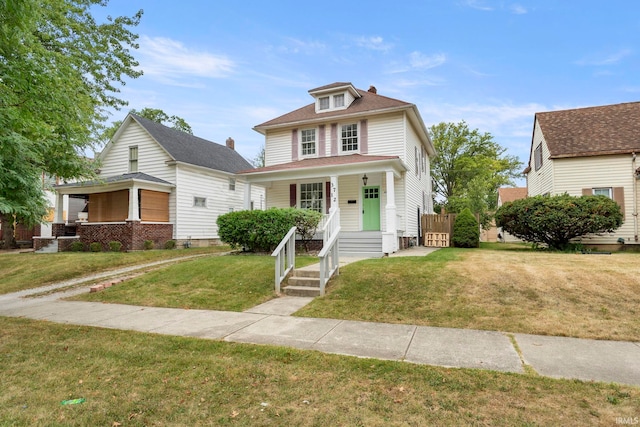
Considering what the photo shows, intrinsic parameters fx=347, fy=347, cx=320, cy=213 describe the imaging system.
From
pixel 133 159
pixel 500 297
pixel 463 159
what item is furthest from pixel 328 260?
pixel 463 159

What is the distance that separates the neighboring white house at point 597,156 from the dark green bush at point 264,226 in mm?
11252

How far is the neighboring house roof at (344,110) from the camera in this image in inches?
580

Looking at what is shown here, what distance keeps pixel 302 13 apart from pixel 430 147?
10.9 meters

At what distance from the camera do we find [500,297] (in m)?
6.38

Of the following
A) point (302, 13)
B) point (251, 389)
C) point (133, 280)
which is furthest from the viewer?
point (302, 13)

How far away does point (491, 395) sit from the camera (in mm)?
3033

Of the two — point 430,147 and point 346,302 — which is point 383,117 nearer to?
point 430,147

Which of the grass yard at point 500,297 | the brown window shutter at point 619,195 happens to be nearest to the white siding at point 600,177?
the brown window shutter at point 619,195

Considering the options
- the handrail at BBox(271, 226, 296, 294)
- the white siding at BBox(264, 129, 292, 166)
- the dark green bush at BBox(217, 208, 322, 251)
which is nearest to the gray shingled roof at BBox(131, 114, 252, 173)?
the white siding at BBox(264, 129, 292, 166)

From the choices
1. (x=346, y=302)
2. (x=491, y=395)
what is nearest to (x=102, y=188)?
(x=346, y=302)

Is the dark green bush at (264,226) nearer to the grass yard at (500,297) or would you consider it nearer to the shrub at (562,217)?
the grass yard at (500,297)

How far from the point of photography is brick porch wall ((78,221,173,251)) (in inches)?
656

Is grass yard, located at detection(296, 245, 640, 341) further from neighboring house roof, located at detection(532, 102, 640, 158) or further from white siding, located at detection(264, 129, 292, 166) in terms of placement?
white siding, located at detection(264, 129, 292, 166)

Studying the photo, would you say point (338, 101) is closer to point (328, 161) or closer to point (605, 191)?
point (328, 161)
